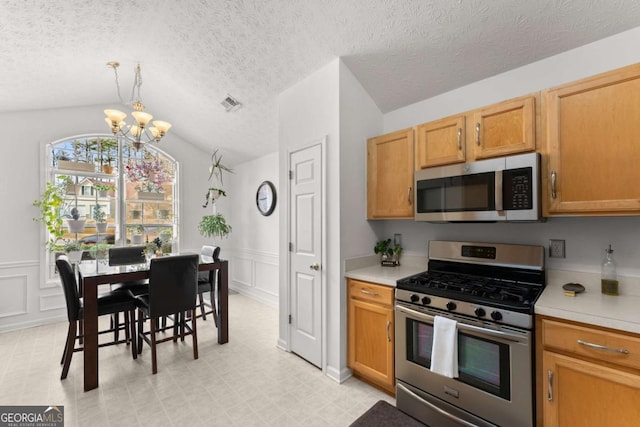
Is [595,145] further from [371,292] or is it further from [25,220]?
[25,220]

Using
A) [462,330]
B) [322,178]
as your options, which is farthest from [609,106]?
[322,178]

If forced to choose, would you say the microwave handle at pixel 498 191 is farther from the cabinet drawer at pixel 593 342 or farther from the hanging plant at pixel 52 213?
the hanging plant at pixel 52 213

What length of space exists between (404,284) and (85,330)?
8.66 ft

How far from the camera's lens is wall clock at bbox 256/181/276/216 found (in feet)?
15.0

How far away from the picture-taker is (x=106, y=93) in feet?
13.2

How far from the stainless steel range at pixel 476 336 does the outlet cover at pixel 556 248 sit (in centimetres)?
13

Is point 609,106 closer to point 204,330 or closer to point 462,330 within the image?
point 462,330

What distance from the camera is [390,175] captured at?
8.53ft

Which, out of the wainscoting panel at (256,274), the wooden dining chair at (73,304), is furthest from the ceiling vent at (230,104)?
the wooden dining chair at (73,304)

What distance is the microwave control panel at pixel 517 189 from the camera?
5.97 ft

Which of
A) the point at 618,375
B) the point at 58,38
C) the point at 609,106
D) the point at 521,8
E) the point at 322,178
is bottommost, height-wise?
the point at 618,375

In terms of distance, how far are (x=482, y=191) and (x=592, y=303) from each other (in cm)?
87

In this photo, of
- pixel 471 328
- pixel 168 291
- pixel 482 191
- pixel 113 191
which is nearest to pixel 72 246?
pixel 113 191

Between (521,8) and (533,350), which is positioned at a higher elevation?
(521,8)
